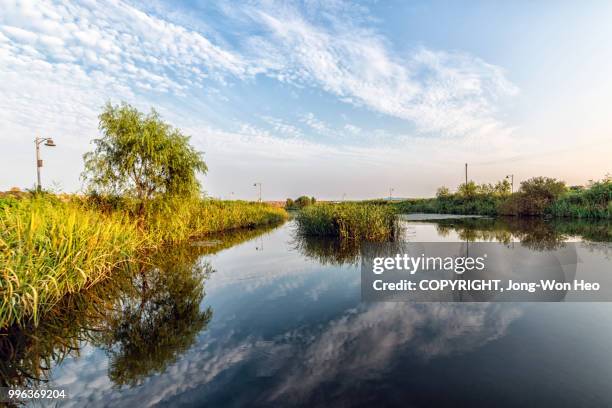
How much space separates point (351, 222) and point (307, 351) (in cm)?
1112

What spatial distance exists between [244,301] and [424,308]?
11.4 ft

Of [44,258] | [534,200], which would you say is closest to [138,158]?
[44,258]

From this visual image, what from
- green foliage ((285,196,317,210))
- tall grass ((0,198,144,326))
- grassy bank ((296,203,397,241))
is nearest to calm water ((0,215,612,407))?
tall grass ((0,198,144,326))

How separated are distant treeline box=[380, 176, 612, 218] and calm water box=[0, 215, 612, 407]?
3085 cm

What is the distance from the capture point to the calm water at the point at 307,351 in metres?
2.96

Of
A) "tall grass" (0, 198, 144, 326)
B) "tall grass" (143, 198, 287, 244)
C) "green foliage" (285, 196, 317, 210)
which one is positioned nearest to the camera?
"tall grass" (0, 198, 144, 326)

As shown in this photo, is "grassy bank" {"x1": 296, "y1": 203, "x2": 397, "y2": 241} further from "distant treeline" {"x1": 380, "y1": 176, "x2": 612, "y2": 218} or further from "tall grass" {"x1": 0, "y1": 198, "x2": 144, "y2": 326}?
"distant treeline" {"x1": 380, "y1": 176, "x2": 612, "y2": 218}

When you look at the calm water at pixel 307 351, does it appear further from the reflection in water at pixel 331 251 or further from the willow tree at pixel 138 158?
the willow tree at pixel 138 158

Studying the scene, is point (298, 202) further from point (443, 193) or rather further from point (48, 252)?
point (48, 252)

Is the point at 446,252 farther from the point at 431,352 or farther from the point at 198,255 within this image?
the point at 198,255

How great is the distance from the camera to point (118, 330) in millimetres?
4539

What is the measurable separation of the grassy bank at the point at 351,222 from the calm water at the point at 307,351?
797cm

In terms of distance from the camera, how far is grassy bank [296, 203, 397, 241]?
1424 cm

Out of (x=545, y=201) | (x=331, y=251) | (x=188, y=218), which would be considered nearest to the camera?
(x=331, y=251)
